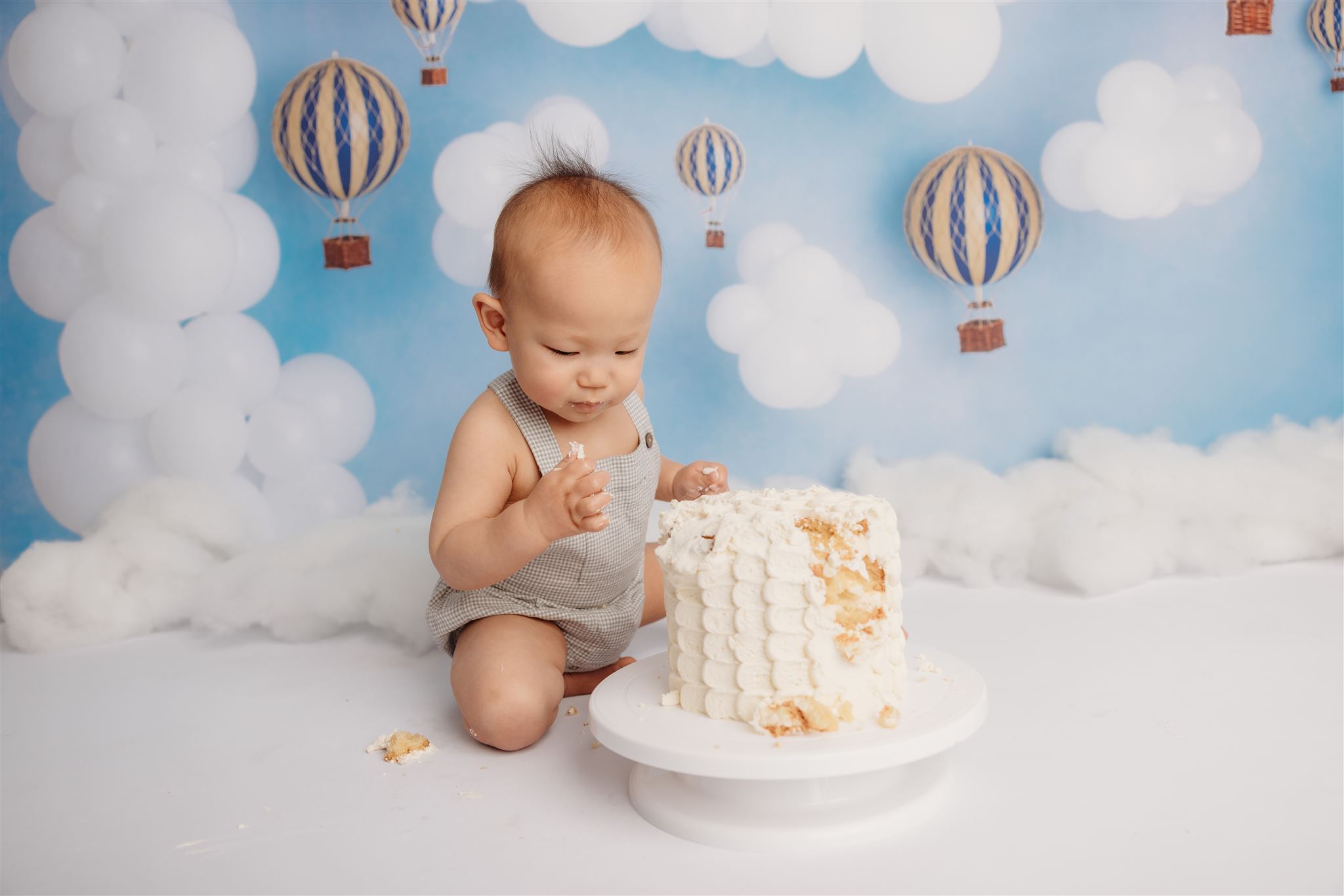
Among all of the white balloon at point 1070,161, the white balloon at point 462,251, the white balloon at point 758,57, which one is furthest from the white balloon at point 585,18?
the white balloon at point 1070,161

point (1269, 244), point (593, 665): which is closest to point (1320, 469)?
point (1269, 244)

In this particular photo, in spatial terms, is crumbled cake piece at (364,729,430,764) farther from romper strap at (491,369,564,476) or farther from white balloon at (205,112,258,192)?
white balloon at (205,112,258,192)

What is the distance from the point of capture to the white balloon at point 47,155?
84.5 inches

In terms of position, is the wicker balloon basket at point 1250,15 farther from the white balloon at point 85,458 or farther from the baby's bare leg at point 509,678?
the white balloon at point 85,458

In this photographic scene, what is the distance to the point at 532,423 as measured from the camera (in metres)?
1.48

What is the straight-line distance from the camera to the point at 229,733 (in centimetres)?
145

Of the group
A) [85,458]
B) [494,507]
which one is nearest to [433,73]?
[85,458]

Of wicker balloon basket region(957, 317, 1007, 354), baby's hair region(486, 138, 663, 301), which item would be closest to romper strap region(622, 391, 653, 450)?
baby's hair region(486, 138, 663, 301)

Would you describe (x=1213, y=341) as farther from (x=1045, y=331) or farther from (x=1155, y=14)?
(x=1155, y=14)

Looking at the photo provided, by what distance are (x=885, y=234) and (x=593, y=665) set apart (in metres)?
1.39

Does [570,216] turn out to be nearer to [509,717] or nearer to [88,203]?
[509,717]

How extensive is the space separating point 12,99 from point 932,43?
1983 millimetres

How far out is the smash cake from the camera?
3.56 ft

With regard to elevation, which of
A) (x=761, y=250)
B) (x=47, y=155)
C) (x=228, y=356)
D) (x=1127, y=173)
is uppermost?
(x=47, y=155)
